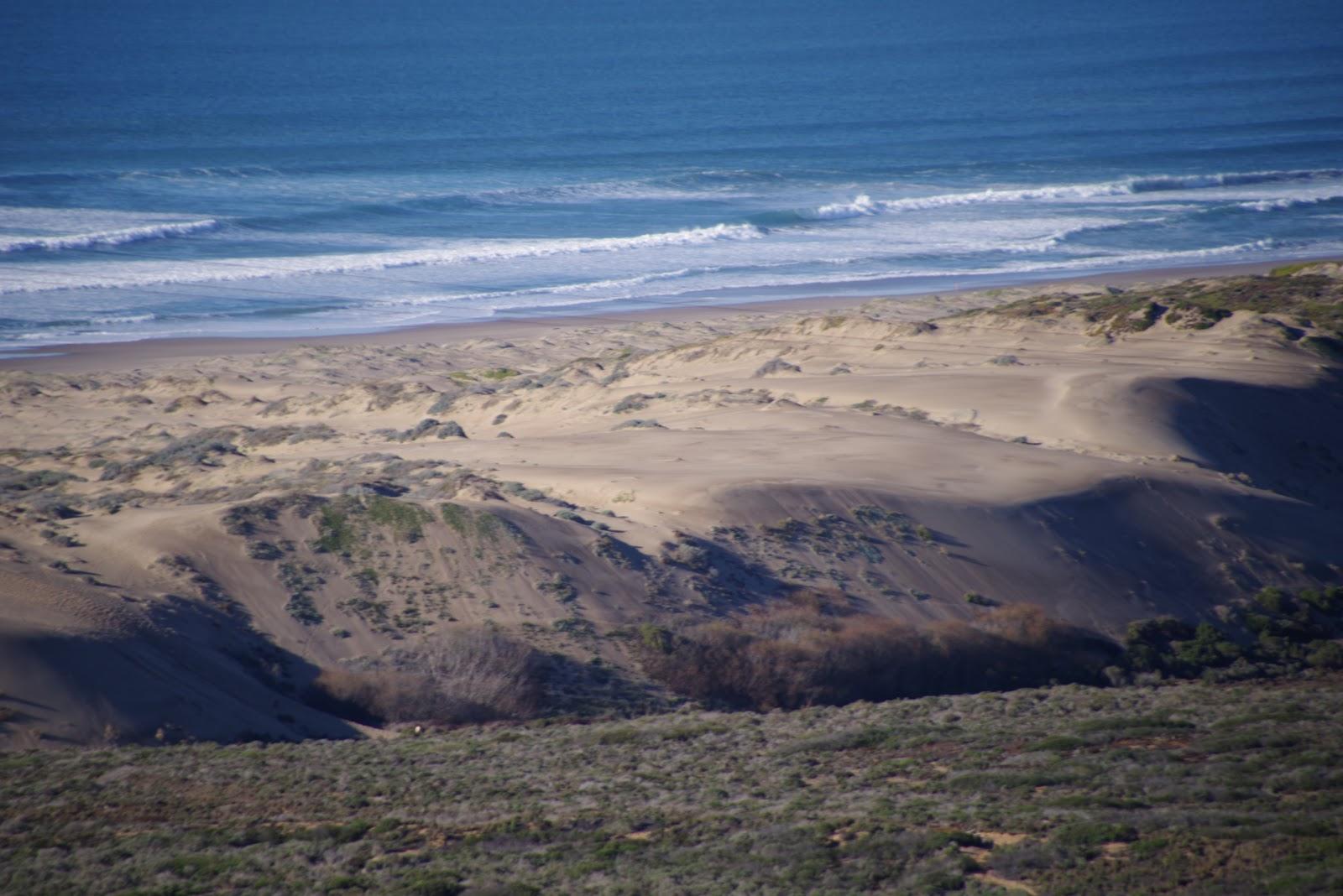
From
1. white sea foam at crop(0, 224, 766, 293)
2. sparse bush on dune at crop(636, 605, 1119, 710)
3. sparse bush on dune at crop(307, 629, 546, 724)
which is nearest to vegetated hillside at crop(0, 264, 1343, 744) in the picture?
sparse bush on dune at crop(307, 629, 546, 724)

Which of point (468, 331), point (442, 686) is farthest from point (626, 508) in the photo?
point (468, 331)

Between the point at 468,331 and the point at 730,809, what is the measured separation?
86.1 feet

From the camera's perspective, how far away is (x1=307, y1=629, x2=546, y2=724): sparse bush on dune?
12477mm

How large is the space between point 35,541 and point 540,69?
7694cm

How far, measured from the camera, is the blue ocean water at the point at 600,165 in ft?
130

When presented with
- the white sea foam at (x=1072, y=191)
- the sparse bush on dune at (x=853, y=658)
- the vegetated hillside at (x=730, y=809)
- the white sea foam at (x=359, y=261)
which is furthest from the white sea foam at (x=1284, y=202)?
the vegetated hillside at (x=730, y=809)

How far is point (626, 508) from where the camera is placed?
16.6 meters

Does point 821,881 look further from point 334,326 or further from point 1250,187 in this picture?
point 1250,187

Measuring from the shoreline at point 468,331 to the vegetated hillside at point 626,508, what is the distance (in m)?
3.11

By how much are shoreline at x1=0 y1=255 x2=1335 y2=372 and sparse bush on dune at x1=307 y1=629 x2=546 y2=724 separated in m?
19.9

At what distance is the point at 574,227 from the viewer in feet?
155

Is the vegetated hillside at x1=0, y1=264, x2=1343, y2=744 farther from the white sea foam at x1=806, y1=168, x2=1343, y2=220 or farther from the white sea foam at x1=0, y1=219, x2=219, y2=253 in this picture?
the white sea foam at x1=806, y1=168, x2=1343, y2=220

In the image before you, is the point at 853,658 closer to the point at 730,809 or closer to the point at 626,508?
the point at 626,508

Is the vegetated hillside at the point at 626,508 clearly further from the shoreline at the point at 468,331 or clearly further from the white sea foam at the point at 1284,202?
the white sea foam at the point at 1284,202
